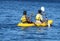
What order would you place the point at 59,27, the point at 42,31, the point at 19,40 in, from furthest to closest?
the point at 59,27, the point at 42,31, the point at 19,40

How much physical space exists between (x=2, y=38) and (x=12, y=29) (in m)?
4.18

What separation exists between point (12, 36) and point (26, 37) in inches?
38.3

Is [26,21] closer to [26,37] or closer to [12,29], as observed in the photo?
[12,29]

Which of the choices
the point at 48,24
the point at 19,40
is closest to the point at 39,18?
the point at 48,24

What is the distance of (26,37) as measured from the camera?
28.2 m

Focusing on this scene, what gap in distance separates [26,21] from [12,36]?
357cm

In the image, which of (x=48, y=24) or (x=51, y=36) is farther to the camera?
(x=48, y=24)

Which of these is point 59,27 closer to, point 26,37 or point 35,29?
point 35,29

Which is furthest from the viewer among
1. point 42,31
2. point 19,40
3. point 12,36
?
point 42,31

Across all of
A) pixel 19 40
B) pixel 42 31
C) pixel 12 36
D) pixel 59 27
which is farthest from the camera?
pixel 59 27

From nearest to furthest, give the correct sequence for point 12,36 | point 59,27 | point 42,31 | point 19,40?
point 19,40
point 12,36
point 42,31
point 59,27

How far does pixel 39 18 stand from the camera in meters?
31.9

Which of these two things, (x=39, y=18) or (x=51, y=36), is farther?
(x=39, y=18)

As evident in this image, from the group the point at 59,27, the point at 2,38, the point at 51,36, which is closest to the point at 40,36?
the point at 51,36
